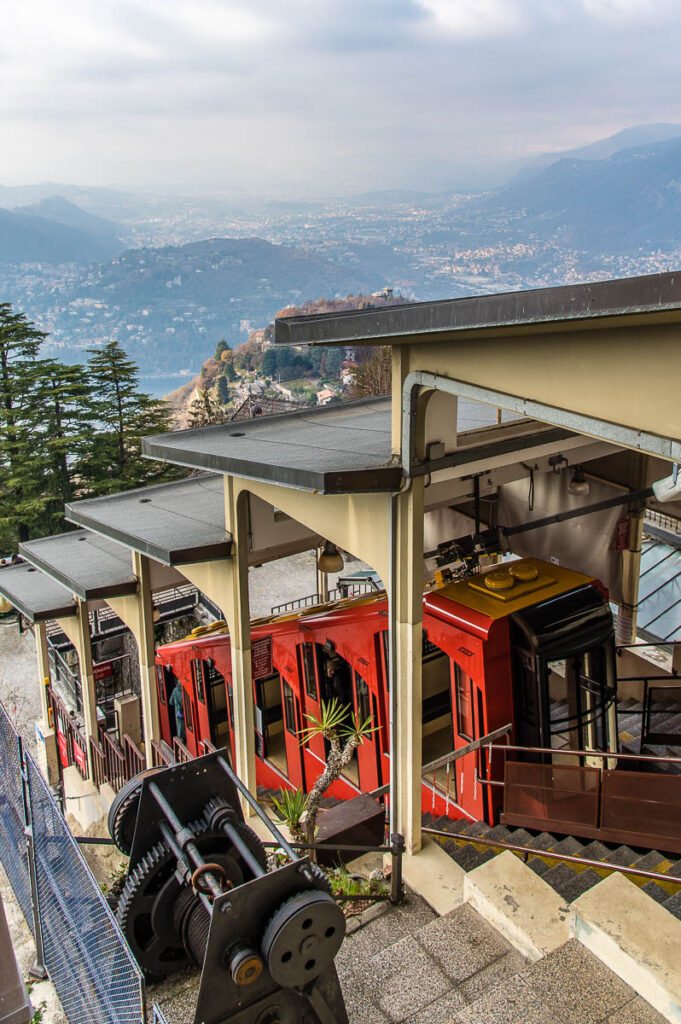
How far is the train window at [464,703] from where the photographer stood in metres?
6.62

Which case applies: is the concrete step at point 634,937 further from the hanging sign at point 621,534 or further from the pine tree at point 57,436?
the pine tree at point 57,436

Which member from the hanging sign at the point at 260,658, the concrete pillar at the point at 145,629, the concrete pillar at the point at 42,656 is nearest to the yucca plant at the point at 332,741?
the hanging sign at the point at 260,658

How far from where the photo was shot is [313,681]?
26.4 ft

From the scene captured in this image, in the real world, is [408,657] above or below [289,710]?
above

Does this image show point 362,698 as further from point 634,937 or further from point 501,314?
point 501,314

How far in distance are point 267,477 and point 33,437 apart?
86.4 feet

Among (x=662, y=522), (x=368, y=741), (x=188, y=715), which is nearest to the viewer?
(x=368, y=741)

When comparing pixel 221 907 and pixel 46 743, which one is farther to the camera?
pixel 46 743

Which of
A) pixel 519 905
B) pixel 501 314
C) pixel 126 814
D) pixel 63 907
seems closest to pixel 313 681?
pixel 519 905

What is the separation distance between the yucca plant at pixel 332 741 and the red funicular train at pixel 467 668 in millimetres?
154

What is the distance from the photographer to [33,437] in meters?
28.7

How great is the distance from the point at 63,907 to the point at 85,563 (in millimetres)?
7039

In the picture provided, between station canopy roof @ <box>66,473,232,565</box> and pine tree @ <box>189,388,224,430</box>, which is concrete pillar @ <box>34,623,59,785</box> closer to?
station canopy roof @ <box>66,473,232,565</box>

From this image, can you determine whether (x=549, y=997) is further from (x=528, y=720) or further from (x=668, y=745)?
(x=668, y=745)
